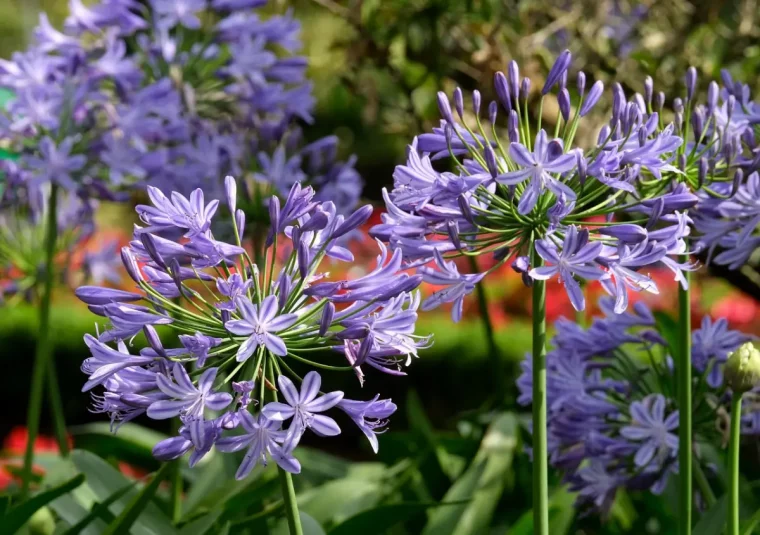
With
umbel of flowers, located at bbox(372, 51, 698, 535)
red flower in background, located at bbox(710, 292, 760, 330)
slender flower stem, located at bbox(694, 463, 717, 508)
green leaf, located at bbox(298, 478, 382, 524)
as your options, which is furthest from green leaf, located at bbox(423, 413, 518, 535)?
red flower in background, located at bbox(710, 292, 760, 330)

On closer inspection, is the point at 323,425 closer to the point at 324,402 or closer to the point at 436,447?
the point at 324,402

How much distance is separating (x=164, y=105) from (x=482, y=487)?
1.26 metres

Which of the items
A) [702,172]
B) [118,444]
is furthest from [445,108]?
[118,444]

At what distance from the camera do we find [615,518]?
97.8 inches

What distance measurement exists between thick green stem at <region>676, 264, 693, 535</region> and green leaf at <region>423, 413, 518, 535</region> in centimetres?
59

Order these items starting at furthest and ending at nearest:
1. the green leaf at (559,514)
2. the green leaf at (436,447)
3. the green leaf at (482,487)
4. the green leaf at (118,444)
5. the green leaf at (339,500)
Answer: the green leaf at (118,444)
the green leaf at (436,447)
the green leaf at (339,500)
the green leaf at (482,487)
the green leaf at (559,514)

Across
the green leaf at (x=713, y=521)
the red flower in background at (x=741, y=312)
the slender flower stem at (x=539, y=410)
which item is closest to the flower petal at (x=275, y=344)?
the slender flower stem at (x=539, y=410)

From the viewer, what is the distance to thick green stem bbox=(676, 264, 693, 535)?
4.56 ft

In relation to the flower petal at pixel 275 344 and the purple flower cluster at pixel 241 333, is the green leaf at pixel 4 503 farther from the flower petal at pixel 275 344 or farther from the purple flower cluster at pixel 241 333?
the flower petal at pixel 275 344

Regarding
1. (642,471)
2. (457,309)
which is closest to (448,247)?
(457,309)

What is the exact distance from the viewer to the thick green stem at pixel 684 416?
4.56 feet

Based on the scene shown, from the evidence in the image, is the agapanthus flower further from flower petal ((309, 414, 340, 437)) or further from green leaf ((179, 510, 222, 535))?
flower petal ((309, 414, 340, 437))

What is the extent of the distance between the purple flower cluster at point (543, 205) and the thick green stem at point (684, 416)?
94 mm

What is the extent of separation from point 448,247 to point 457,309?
0.09 m
